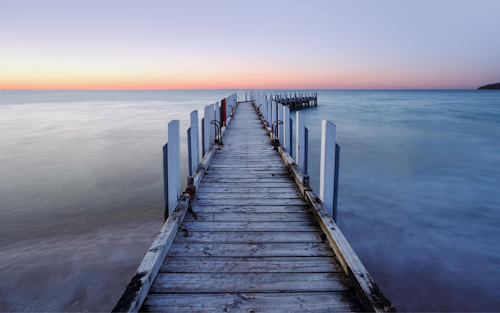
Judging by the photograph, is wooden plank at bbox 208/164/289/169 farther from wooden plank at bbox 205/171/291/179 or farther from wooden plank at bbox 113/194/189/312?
wooden plank at bbox 113/194/189/312

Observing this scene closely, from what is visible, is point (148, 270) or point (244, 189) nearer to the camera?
point (148, 270)

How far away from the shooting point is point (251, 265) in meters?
2.87

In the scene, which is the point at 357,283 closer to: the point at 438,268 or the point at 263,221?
Answer: the point at 263,221

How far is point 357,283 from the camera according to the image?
245cm

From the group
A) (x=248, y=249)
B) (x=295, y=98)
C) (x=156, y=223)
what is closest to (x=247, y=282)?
(x=248, y=249)

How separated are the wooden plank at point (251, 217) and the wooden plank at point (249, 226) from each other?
8 centimetres

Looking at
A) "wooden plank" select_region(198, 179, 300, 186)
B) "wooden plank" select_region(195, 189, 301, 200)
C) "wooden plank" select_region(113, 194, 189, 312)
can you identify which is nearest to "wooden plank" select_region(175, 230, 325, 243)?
"wooden plank" select_region(113, 194, 189, 312)

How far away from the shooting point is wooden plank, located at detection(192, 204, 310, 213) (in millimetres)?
4094

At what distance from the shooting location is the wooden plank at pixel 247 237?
332 centimetres

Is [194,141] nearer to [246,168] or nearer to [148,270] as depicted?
[246,168]

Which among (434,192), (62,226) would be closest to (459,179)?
(434,192)

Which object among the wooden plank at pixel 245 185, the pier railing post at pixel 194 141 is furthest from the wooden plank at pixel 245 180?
the pier railing post at pixel 194 141

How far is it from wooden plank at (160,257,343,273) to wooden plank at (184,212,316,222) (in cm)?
86

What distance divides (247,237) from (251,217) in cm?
53
